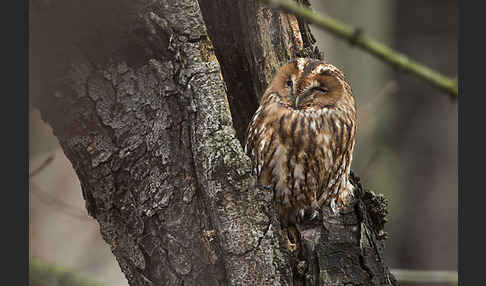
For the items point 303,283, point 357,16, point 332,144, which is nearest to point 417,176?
point 357,16

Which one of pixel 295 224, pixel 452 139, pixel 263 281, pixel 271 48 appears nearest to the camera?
pixel 263 281

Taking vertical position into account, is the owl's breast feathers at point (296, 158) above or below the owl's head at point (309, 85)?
below

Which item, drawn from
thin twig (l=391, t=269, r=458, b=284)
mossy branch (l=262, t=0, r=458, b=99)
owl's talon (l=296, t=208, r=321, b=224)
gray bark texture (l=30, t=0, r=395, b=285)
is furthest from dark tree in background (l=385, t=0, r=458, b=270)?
mossy branch (l=262, t=0, r=458, b=99)

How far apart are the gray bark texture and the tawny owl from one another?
→ 1.20ft

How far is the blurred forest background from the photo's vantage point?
5441 millimetres

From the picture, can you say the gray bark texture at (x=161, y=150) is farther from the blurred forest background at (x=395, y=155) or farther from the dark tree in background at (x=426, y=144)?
the dark tree in background at (x=426, y=144)

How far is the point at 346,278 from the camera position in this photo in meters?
2.51

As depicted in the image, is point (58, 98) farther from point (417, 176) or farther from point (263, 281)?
point (417, 176)

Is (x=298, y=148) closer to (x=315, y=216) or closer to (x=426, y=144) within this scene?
(x=315, y=216)

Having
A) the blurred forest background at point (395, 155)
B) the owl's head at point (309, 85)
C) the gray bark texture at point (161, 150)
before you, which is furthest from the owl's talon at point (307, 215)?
the blurred forest background at point (395, 155)

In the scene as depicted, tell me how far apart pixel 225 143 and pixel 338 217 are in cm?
47

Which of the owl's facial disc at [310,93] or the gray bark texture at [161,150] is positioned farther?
the owl's facial disc at [310,93]

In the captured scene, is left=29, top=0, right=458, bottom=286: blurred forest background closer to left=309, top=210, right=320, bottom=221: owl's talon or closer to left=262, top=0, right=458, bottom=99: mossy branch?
left=309, top=210, right=320, bottom=221: owl's talon

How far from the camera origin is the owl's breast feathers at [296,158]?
289 cm
